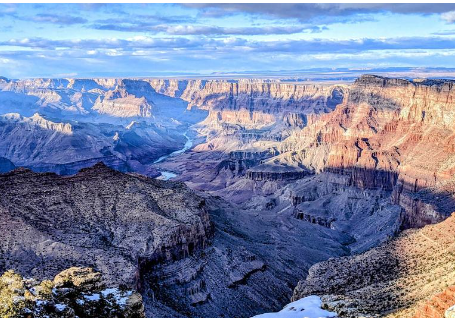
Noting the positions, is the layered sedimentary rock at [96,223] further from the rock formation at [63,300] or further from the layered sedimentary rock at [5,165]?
the layered sedimentary rock at [5,165]

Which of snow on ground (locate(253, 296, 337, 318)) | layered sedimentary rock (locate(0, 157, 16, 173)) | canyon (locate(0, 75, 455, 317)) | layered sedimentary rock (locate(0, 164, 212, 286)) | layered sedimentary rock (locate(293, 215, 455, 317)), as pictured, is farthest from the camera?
layered sedimentary rock (locate(0, 157, 16, 173))

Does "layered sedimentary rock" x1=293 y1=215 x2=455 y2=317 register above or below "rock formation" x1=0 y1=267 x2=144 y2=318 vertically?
below

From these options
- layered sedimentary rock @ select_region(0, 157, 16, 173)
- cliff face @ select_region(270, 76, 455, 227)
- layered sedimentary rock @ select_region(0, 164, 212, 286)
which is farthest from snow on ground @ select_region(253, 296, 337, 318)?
layered sedimentary rock @ select_region(0, 157, 16, 173)

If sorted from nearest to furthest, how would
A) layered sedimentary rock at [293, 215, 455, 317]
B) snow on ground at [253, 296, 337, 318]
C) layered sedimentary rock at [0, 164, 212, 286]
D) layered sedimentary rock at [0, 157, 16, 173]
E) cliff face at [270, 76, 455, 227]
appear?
layered sedimentary rock at [293, 215, 455, 317], snow on ground at [253, 296, 337, 318], layered sedimentary rock at [0, 164, 212, 286], cliff face at [270, 76, 455, 227], layered sedimentary rock at [0, 157, 16, 173]

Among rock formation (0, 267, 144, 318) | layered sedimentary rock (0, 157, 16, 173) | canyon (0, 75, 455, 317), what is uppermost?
rock formation (0, 267, 144, 318)

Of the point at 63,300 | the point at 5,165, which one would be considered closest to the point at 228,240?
the point at 63,300

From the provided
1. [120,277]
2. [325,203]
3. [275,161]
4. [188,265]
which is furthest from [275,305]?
[275,161]

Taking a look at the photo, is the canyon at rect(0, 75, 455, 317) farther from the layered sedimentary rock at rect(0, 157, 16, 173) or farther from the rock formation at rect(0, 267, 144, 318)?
the layered sedimentary rock at rect(0, 157, 16, 173)

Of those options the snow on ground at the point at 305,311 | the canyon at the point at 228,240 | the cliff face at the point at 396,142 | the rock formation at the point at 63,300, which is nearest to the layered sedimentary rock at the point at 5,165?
the cliff face at the point at 396,142
